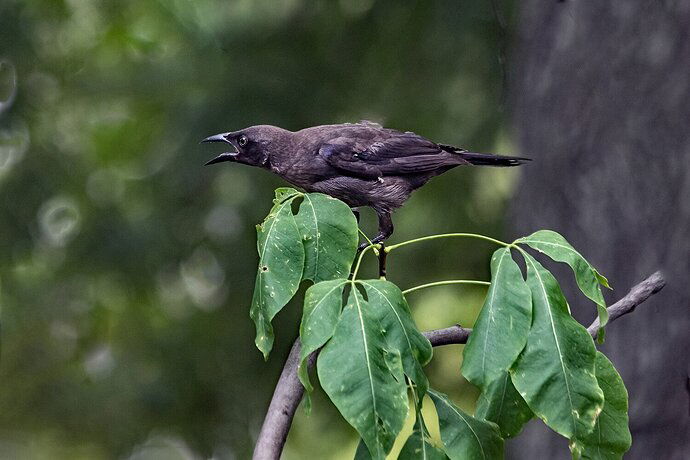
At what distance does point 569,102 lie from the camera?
4152 millimetres

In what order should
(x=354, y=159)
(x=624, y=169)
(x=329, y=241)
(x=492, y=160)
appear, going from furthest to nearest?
1. (x=624, y=169)
2. (x=354, y=159)
3. (x=492, y=160)
4. (x=329, y=241)

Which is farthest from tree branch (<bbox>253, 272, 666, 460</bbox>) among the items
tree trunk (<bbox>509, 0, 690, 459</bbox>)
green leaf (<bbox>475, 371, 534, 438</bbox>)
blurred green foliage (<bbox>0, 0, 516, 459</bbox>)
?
blurred green foliage (<bbox>0, 0, 516, 459</bbox>)

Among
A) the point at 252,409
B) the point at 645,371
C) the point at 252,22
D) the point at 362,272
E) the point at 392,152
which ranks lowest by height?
the point at 252,409

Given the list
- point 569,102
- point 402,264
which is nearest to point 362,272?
point 402,264

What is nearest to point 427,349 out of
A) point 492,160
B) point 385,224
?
point 492,160

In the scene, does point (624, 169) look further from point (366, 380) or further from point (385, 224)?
point (366, 380)

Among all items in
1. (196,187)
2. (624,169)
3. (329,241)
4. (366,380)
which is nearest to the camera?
(366,380)

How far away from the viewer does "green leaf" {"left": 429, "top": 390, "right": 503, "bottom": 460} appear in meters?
1.70

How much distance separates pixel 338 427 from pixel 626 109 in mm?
2184

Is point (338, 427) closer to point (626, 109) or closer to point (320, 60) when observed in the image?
point (320, 60)

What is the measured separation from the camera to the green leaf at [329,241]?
1678mm

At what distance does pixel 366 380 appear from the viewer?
1.48 metres

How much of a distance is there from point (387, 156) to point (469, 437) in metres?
0.73

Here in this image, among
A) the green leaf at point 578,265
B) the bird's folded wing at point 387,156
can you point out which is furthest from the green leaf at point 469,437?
the bird's folded wing at point 387,156
